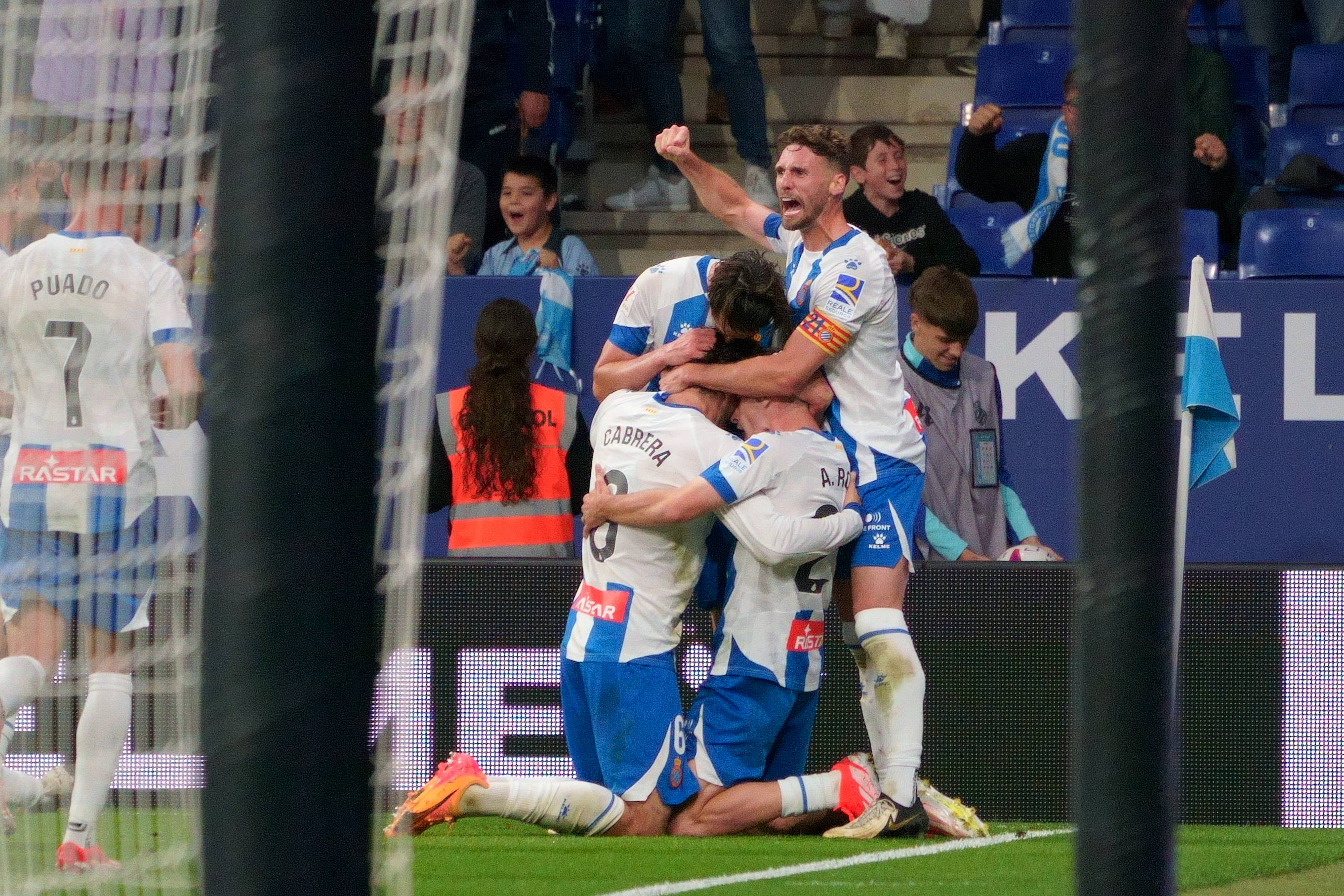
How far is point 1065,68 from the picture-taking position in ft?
33.2

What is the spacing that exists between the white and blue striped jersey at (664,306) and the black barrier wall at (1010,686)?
2.99ft

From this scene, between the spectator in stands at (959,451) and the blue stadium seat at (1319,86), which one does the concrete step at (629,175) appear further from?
the spectator in stands at (959,451)

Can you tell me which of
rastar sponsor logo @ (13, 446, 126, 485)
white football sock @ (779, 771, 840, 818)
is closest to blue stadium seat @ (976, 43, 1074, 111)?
white football sock @ (779, 771, 840, 818)

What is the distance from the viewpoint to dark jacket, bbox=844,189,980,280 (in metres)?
7.72

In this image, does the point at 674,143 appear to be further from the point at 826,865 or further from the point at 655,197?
the point at 655,197

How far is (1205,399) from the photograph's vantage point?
5.89 m

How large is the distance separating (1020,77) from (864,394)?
533 cm

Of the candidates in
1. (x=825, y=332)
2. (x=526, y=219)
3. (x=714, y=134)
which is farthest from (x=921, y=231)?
(x=714, y=134)

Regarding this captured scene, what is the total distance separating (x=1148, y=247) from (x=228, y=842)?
2.19 feet

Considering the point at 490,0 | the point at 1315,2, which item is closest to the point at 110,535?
the point at 490,0

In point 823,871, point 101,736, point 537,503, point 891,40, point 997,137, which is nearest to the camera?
point 823,871

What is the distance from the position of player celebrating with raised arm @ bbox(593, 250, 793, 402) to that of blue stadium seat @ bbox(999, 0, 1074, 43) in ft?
18.7

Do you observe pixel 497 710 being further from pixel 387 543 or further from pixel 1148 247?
pixel 1148 247

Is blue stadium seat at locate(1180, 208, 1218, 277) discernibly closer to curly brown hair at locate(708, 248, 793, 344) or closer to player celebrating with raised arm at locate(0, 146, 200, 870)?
curly brown hair at locate(708, 248, 793, 344)
